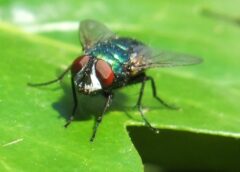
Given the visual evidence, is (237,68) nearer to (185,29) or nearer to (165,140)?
(185,29)

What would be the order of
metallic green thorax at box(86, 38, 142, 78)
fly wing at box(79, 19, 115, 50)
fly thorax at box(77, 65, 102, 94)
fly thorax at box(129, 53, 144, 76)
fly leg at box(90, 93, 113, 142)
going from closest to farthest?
fly leg at box(90, 93, 113, 142) → fly thorax at box(77, 65, 102, 94) → metallic green thorax at box(86, 38, 142, 78) → fly thorax at box(129, 53, 144, 76) → fly wing at box(79, 19, 115, 50)

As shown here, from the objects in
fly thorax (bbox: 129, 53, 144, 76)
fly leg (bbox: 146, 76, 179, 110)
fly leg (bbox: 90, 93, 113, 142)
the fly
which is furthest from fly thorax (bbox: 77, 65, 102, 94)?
fly leg (bbox: 146, 76, 179, 110)

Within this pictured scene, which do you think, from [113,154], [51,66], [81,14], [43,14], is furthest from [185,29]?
[113,154]

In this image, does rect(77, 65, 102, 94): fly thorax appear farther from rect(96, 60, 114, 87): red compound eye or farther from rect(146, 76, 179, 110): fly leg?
rect(146, 76, 179, 110): fly leg

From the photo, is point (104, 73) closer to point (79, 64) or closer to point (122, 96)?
point (79, 64)

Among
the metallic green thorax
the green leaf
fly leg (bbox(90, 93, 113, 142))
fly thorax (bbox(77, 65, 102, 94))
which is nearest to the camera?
the green leaf

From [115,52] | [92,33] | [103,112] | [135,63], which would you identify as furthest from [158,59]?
[103,112]
